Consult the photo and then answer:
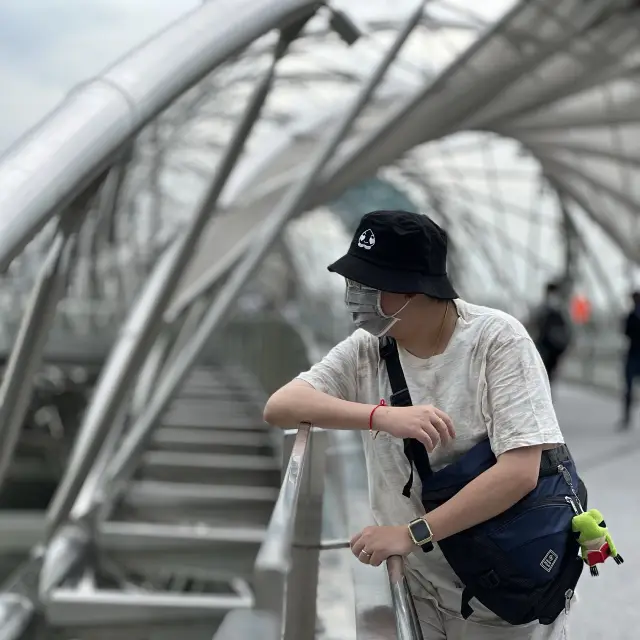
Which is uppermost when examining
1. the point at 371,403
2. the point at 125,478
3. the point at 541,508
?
the point at 371,403

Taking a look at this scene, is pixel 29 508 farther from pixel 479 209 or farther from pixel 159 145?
pixel 479 209

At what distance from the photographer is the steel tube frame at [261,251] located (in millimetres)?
12836

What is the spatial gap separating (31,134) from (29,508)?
33.7 metres

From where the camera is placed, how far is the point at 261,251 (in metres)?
13.8

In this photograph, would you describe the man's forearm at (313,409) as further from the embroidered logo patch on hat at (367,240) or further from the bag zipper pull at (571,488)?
the bag zipper pull at (571,488)

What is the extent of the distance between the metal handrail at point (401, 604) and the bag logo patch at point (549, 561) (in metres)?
0.40

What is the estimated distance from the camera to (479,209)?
52.7 m

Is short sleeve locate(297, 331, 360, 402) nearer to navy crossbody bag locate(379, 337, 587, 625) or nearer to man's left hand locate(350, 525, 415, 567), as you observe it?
navy crossbody bag locate(379, 337, 587, 625)

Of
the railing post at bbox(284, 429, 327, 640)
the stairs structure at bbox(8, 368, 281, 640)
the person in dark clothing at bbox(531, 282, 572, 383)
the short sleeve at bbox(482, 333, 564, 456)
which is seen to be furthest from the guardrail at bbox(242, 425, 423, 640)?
the person in dark clothing at bbox(531, 282, 572, 383)

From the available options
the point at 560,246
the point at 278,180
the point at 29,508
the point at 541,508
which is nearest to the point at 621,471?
the point at 541,508

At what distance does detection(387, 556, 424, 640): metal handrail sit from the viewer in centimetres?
250

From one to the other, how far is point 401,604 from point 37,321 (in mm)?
5811

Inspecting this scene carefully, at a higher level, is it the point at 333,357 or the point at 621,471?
the point at 333,357

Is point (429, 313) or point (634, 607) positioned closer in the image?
point (429, 313)
